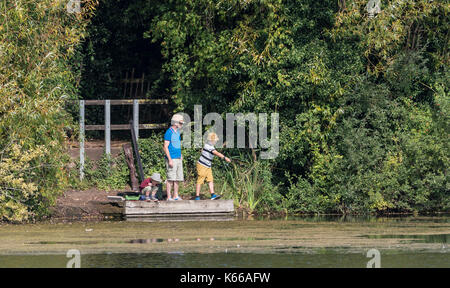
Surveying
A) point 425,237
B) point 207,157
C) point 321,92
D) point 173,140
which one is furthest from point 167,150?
point 425,237

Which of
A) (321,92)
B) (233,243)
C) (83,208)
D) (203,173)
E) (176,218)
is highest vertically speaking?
(321,92)

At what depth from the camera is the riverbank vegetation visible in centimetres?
2020

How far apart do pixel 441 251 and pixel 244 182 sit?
7.83 metres

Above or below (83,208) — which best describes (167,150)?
above

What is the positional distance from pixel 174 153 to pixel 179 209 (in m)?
1.18

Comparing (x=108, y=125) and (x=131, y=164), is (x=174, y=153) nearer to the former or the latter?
(x=131, y=164)

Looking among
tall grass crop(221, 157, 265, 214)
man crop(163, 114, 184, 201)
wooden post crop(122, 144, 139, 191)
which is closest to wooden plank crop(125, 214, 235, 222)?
man crop(163, 114, 184, 201)

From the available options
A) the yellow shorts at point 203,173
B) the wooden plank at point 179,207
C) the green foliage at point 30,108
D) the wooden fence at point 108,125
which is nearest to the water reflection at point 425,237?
the wooden plank at point 179,207

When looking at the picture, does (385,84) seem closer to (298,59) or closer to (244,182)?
(298,59)

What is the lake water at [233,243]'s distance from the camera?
493 inches

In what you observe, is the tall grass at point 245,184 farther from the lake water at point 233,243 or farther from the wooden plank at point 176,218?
the lake water at point 233,243

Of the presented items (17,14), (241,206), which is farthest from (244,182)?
(17,14)

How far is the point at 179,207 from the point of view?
61.4 ft

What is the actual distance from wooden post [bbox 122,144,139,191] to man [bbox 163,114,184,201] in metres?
2.30
